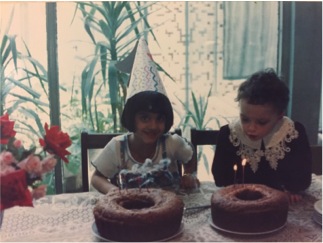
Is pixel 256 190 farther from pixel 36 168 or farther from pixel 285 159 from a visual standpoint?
pixel 36 168

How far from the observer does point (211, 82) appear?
2.87 feet

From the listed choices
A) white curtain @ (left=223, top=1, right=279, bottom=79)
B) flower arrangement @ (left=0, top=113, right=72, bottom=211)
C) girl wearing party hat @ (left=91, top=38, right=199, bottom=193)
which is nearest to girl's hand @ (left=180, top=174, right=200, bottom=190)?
girl wearing party hat @ (left=91, top=38, right=199, bottom=193)

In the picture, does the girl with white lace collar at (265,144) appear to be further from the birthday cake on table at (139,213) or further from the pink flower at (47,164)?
the pink flower at (47,164)

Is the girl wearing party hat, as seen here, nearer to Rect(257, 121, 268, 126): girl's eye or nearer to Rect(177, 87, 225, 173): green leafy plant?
Rect(177, 87, 225, 173): green leafy plant

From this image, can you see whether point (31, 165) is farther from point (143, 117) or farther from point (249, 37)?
point (249, 37)

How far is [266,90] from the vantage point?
825 millimetres

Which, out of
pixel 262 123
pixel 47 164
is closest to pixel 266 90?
pixel 262 123

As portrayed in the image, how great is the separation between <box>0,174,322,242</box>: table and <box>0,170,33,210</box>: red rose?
0.15 meters

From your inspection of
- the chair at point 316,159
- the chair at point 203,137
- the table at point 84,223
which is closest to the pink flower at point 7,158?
the table at point 84,223

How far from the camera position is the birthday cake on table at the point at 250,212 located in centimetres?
64

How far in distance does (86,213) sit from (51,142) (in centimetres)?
23

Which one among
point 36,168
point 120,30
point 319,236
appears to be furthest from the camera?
point 120,30

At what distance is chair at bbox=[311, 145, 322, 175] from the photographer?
902 millimetres

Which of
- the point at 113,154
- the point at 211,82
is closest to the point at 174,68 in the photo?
the point at 211,82
